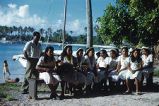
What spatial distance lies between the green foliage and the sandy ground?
7.16 ft

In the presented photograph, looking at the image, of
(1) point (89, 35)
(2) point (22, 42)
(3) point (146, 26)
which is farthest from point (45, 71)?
(2) point (22, 42)

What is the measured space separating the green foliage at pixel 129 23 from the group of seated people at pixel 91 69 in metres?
0.59

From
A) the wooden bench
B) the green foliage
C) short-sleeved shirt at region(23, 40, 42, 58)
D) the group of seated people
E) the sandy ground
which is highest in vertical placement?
the green foliage

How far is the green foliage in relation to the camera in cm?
1434

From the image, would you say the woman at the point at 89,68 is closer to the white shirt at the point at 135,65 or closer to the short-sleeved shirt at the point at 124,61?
the short-sleeved shirt at the point at 124,61

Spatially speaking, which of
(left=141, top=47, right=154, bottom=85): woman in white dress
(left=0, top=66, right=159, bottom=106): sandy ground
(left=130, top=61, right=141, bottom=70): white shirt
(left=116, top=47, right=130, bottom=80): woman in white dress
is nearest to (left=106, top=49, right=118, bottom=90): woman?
(left=116, top=47, right=130, bottom=80): woman in white dress

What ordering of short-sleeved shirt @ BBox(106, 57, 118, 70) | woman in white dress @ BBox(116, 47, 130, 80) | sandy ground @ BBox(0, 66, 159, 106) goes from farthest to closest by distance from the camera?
short-sleeved shirt @ BBox(106, 57, 118, 70) → woman in white dress @ BBox(116, 47, 130, 80) → sandy ground @ BBox(0, 66, 159, 106)

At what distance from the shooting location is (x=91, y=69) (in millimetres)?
15266

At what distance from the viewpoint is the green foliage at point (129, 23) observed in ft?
47.1

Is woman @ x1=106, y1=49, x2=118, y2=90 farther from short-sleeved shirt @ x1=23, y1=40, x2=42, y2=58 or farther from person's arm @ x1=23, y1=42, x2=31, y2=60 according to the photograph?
person's arm @ x1=23, y1=42, x2=31, y2=60

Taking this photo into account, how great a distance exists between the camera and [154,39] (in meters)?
15.5

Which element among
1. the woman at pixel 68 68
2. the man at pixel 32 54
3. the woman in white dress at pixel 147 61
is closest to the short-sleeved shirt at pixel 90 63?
the woman at pixel 68 68

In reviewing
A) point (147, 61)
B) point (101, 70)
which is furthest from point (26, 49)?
point (147, 61)

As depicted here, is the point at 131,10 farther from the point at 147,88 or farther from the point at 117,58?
the point at 147,88
